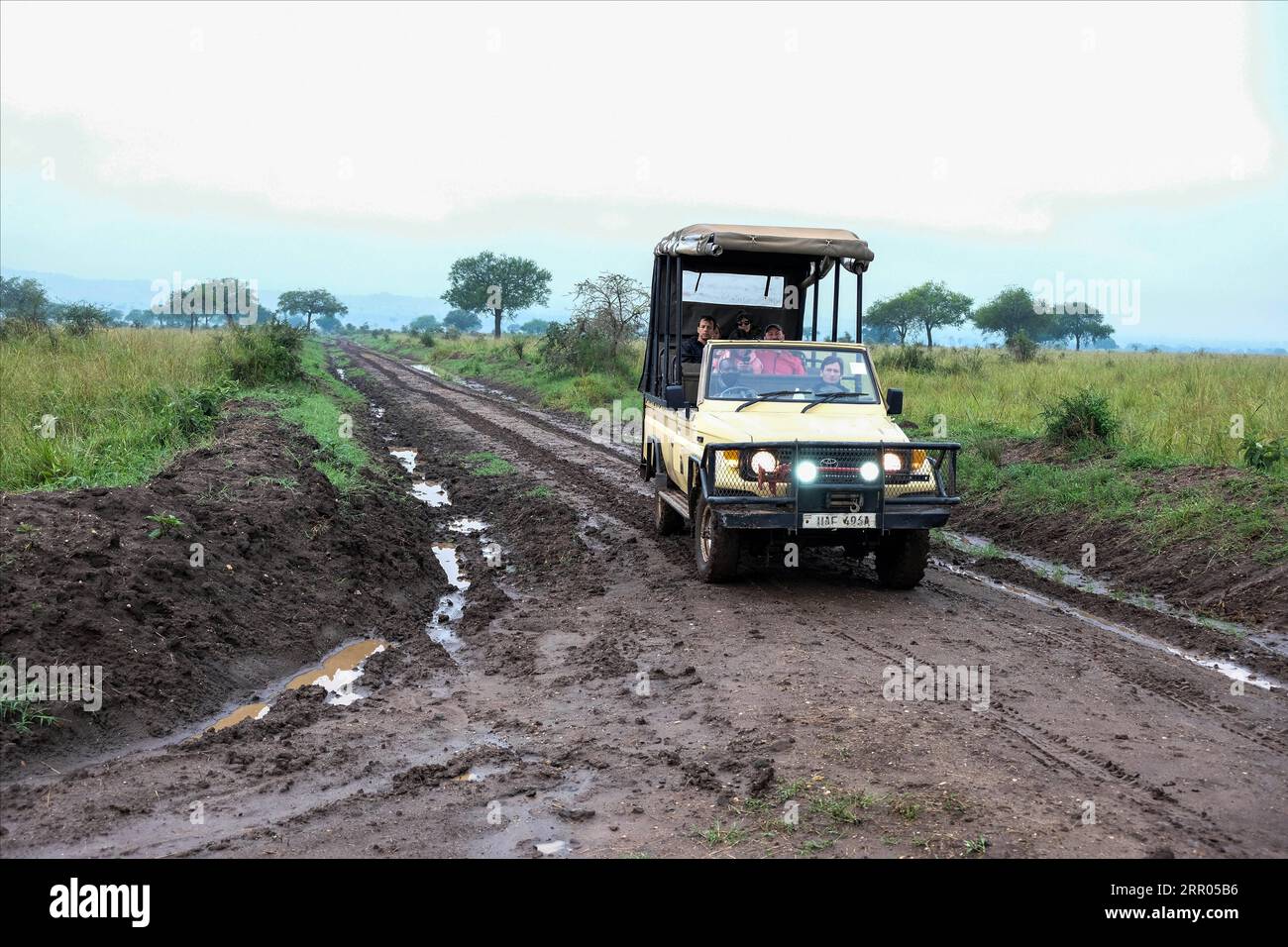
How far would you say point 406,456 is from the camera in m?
17.4

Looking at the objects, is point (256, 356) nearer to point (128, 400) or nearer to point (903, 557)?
point (128, 400)

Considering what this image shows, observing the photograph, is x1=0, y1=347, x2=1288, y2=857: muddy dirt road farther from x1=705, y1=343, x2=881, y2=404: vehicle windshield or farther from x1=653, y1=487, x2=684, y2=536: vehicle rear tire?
x1=653, y1=487, x2=684, y2=536: vehicle rear tire

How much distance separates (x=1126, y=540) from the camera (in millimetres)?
9984

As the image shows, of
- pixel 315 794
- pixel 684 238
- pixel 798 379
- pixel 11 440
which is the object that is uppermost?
pixel 684 238

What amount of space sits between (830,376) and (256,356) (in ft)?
53.1

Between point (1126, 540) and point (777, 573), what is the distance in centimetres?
369

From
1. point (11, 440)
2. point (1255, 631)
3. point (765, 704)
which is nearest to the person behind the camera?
point (765, 704)

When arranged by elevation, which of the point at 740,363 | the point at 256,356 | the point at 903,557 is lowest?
the point at 903,557

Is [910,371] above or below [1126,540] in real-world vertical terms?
above

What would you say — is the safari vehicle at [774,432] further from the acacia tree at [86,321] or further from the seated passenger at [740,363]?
the acacia tree at [86,321]

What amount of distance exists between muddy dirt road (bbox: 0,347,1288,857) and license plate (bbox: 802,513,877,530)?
2.13 ft

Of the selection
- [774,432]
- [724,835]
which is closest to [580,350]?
[774,432]
